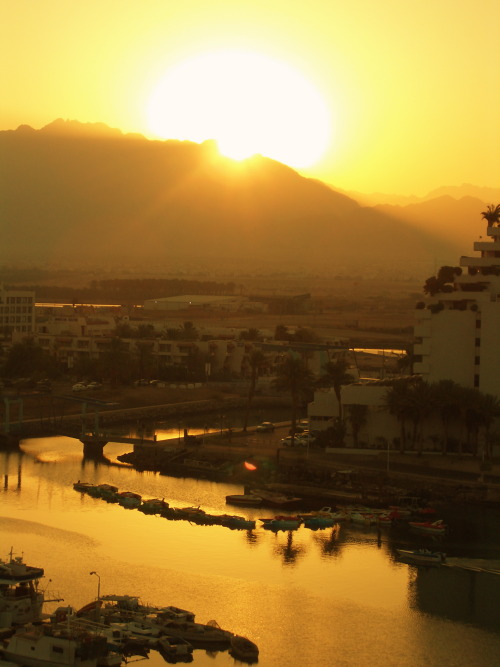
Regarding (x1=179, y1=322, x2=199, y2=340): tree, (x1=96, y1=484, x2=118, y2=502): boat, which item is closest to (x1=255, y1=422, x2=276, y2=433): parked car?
(x1=96, y1=484, x2=118, y2=502): boat

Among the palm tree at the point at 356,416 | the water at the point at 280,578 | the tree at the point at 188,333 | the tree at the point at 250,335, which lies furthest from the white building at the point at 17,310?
the water at the point at 280,578

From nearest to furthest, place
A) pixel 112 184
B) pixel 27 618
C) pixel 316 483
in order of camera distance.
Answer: pixel 27 618
pixel 316 483
pixel 112 184

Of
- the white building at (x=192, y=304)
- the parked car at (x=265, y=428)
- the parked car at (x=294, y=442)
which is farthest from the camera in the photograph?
the white building at (x=192, y=304)

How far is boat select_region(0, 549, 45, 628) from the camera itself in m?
13.7

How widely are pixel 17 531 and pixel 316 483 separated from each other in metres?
5.42

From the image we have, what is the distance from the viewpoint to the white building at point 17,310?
46.7 meters

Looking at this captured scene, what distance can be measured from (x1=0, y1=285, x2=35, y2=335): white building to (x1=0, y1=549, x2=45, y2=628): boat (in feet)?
107

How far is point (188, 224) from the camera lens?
→ 146250mm

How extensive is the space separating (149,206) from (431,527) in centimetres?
12892

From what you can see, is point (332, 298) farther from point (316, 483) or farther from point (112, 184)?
point (316, 483)

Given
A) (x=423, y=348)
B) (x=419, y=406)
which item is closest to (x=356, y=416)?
(x=419, y=406)

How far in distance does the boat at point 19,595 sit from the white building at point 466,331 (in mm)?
11121

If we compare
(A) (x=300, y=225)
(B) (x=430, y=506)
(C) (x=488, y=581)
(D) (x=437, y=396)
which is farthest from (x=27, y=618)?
(A) (x=300, y=225)

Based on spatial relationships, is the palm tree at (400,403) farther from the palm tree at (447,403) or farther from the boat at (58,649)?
the boat at (58,649)
